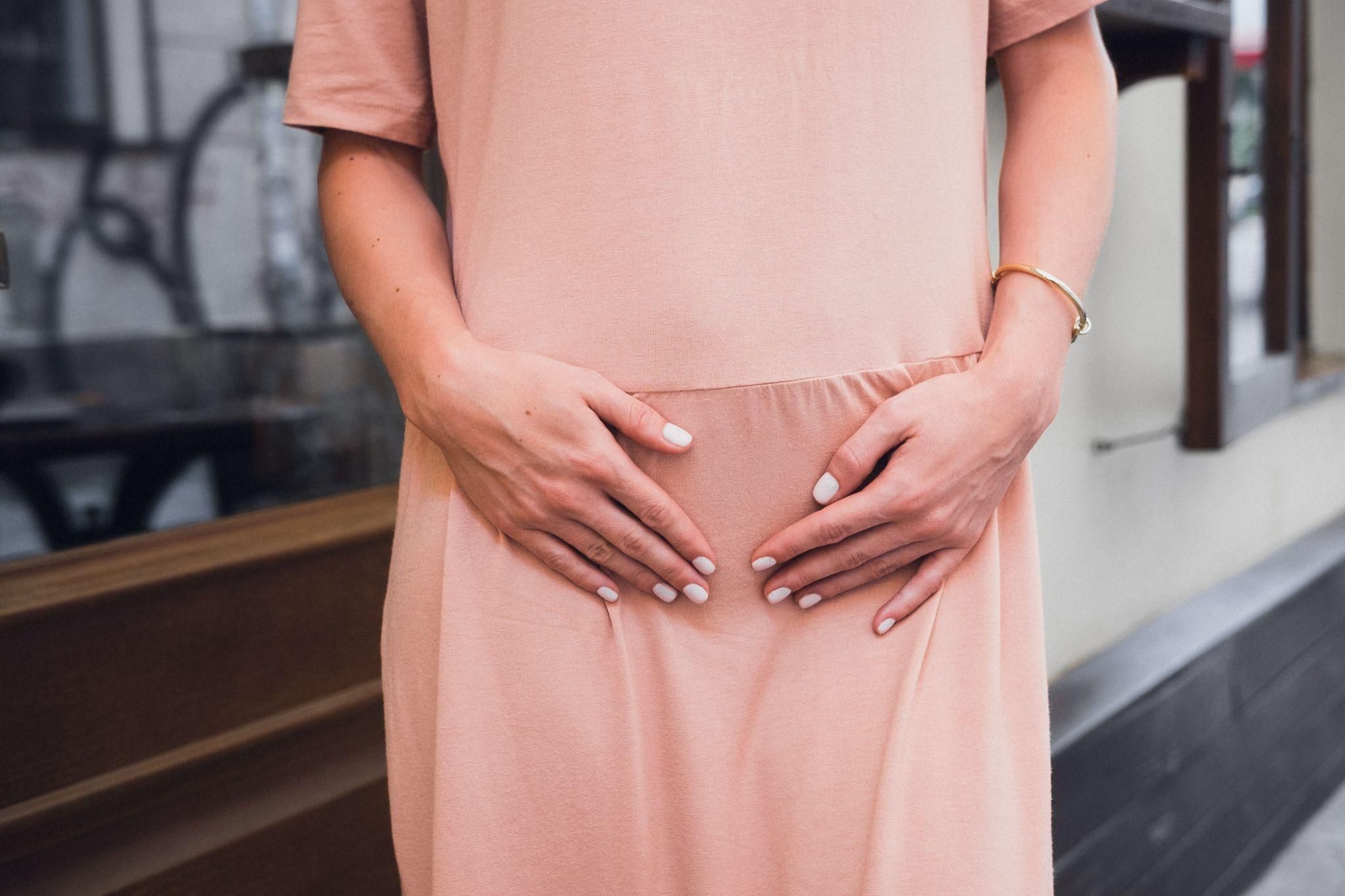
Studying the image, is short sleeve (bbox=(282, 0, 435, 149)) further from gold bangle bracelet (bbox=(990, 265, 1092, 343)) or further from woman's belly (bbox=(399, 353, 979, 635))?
gold bangle bracelet (bbox=(990, 265, 1092, 343))

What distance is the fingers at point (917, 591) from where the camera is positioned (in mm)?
555

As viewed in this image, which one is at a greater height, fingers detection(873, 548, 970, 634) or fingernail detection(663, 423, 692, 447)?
fingernail detection(663, 423, 692, 447)

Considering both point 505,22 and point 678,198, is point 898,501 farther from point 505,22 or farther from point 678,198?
point 505,22

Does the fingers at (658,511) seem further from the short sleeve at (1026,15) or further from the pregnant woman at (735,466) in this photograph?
the short sleeve at (1026,15)

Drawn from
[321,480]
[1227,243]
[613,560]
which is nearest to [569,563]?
[613,560]

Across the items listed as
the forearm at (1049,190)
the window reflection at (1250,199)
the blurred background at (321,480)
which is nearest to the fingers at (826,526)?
the forearm at (1049,190)

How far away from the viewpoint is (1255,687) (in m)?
1.95

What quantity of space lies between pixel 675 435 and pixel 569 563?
9 cm

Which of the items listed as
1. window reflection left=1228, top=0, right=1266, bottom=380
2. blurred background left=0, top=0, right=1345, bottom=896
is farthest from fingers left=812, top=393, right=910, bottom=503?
window reflection left=1228, top=0, right=1266, bottom=380

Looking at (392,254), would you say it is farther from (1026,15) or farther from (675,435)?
(1026,15)

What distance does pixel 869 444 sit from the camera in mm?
523

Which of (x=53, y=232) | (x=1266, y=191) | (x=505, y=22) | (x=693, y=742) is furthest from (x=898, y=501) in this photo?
(x=53, y=232)

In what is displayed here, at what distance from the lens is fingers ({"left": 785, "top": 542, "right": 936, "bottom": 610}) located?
0.55 m

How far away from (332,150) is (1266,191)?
172 cm
